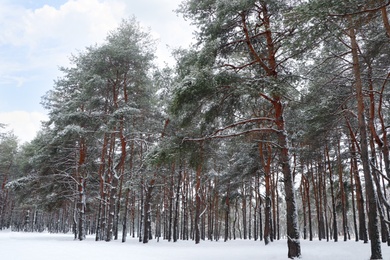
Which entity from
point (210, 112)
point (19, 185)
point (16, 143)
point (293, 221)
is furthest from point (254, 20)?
point (16, 143)

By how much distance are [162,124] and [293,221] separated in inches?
523

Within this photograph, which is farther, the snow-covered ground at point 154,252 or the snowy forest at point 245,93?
the snow-covered ground at point 154,252

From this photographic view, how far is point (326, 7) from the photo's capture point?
6113 millimetres

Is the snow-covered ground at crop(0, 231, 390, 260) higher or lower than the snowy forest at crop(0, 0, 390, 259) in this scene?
lower

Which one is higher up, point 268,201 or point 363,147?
point 363,147

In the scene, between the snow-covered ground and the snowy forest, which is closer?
the snowy forest

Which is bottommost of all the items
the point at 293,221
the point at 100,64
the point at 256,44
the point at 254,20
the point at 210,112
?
the point at 293,221

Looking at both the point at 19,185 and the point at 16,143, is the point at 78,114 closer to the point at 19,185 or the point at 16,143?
the point at 19,185

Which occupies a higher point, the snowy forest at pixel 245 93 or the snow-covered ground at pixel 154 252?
the snowy forest at pixel 245 93

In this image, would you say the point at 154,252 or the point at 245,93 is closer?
the point at 245,93

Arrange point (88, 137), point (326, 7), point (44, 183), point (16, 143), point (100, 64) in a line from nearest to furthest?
point (326, 7) < point (100, 64) < point (88, 137) < point (44, 183) < point (16, 143)

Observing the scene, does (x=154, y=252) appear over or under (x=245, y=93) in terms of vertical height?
under

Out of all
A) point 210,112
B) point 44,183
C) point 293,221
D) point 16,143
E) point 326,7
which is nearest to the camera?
point 326,7

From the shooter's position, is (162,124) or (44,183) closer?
(162,124)
